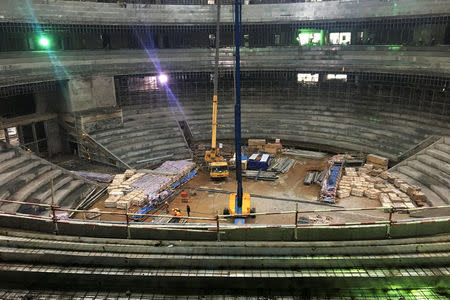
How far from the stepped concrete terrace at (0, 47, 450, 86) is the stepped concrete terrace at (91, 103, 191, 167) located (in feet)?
11.3

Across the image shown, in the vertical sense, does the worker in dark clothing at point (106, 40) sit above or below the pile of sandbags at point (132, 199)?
above

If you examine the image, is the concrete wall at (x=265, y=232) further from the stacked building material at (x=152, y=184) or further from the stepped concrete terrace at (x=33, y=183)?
Answer: the stacked building material at (x=152, y=184)

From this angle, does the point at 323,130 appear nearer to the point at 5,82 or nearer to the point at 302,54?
the point at 302,54

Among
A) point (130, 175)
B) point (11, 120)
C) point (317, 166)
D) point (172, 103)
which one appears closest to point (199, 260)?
point (130, 175)

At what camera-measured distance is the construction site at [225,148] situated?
21.3 feet

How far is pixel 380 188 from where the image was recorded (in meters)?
18.6

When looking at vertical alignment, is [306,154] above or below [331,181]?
below

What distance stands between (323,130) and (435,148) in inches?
311

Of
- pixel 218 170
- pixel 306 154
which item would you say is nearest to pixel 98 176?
pixel 218 170

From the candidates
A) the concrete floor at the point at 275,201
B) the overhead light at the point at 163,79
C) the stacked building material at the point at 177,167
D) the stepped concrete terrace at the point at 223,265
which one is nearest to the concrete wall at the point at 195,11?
the overhead light at the point at 163,79

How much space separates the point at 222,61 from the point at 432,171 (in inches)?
683

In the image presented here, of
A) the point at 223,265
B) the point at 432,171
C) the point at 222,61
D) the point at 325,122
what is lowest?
the point at 432,171

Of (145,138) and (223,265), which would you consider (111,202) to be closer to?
(145,138)

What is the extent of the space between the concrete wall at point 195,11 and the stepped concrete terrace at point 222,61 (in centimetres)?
224
